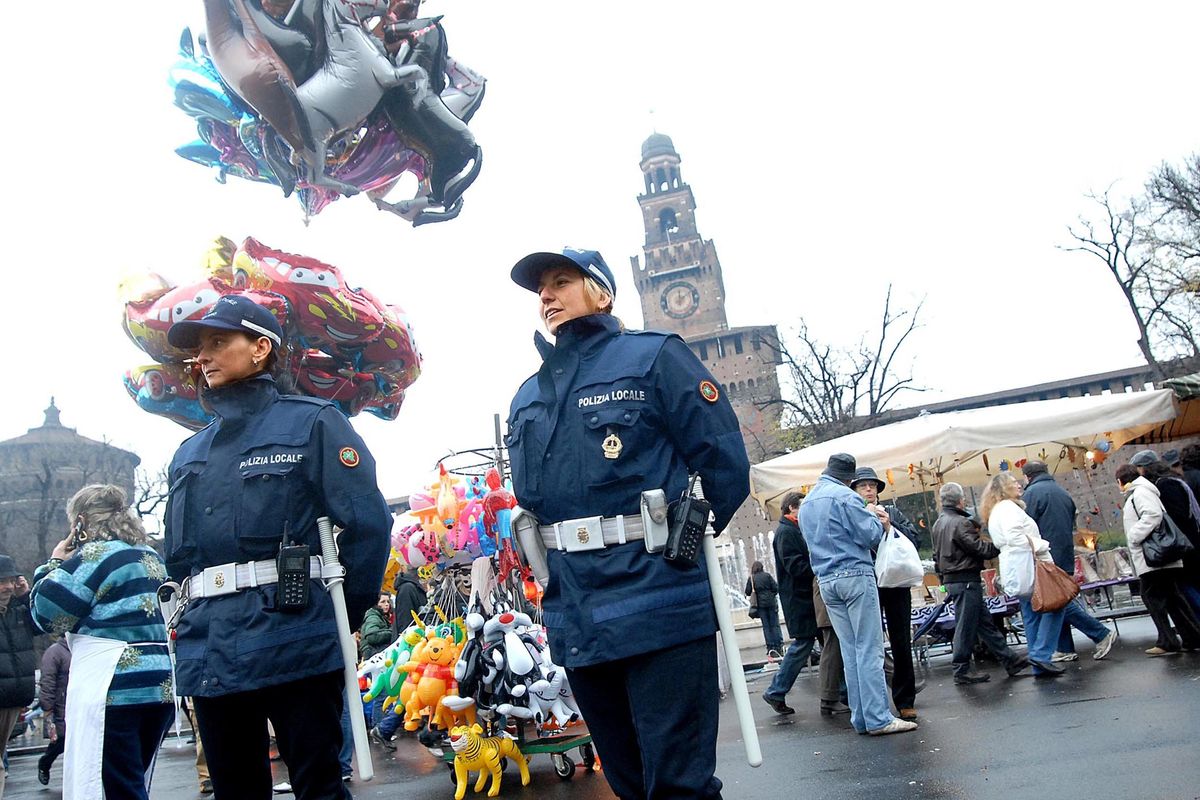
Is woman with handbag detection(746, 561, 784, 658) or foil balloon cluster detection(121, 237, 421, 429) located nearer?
foil balloon cluster detection(121, 237, 421, 429)

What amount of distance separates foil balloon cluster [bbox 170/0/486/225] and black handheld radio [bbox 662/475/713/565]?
5176 mm

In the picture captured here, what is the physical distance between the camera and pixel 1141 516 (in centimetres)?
885

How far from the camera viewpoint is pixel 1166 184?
34.2 m

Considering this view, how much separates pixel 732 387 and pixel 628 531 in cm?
7401

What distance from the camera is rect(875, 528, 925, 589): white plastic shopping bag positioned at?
721 centimetres

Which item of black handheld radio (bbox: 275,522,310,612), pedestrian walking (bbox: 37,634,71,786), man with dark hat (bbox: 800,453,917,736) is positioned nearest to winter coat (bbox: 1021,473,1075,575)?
man with dark hat (bbox: 800,453,917,736)

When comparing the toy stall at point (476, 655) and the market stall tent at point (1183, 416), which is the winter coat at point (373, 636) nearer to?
the toy stall at point (476, 655)

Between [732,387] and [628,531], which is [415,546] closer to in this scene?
[628,531]

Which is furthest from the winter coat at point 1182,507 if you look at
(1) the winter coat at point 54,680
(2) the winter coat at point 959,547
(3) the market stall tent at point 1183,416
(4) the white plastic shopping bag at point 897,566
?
(1) the winter coat at point 54,680

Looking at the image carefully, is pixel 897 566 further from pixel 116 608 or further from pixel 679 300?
pixel 679 300

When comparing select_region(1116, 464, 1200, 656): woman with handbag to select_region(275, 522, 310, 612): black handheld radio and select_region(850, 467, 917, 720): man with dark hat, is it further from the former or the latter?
select_region(275, 522, 310, 612): black handheld radio

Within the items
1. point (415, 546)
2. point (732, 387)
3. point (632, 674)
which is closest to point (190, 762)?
point (415, 546)

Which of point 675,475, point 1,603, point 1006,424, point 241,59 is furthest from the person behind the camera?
point 1006,424

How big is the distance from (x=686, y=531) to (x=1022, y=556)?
6.48 m
